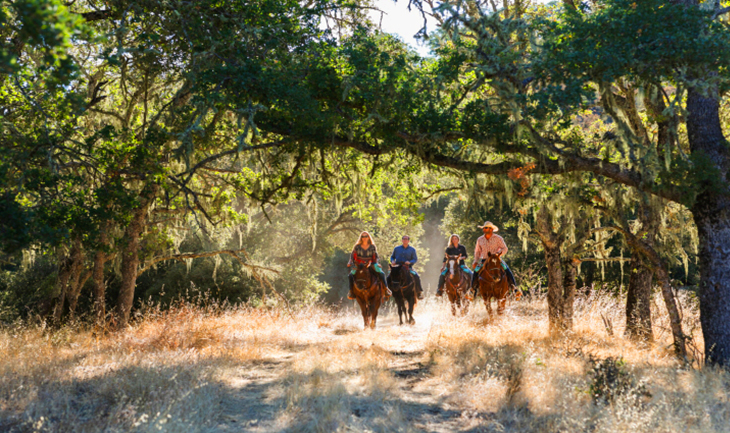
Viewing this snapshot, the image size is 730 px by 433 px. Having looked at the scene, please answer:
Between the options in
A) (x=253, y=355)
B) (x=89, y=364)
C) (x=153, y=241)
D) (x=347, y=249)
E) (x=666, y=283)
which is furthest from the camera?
(x=347, y=249)

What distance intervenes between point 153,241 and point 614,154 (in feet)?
33.6

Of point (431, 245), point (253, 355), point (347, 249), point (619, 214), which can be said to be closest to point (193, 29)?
point (253, 355)

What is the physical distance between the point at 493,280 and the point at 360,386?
5.80 metres

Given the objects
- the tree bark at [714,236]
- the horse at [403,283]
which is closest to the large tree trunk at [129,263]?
the horse at [403,283]

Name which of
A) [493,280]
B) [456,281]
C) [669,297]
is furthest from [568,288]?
[456,281]

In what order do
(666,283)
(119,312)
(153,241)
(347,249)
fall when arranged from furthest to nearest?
(347,249) → (153,241) → (119,312) → (666,283)

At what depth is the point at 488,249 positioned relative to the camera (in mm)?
11961

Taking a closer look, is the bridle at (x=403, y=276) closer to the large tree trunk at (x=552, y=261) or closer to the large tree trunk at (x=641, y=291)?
the large tree trunk at (x=552, y=261)

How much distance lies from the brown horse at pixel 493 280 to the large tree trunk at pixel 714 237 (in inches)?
177

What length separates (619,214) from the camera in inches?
338

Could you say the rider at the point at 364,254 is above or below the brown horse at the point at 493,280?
above

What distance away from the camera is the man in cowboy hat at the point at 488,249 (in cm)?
1155

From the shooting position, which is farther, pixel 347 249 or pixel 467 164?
pixel 347 249

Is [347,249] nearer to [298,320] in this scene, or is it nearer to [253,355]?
[298,320]
